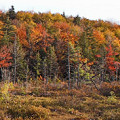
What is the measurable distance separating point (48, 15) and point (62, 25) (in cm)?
1902

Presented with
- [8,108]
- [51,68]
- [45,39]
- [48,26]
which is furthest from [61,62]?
[8,108]

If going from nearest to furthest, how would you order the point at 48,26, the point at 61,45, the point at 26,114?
the point at 26,114 → the point at 61,45 → the point at 48,26

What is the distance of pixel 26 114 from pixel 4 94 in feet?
13.5

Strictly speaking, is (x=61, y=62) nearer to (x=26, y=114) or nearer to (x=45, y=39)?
(x=45, y=39)

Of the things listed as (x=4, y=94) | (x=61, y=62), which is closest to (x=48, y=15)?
(x=61, y=62)

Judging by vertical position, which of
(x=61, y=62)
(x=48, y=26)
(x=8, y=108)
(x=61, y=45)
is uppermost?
(x=48, y=26)

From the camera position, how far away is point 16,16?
65875 millimetres

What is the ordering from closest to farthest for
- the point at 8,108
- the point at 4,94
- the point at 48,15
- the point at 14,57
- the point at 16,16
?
the point at 8,108
the point at 4,94
the point at 14,57
the point at 16,16
the point at 48,15

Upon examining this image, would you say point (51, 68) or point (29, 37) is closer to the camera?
point (51, 68)

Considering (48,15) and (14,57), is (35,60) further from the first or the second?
(48,15)

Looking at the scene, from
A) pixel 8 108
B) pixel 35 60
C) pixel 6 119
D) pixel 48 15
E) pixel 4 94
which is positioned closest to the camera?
pixel 6 119

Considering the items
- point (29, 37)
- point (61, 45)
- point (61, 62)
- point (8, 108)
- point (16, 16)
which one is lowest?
point (8, 108)

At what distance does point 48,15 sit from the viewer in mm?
71188

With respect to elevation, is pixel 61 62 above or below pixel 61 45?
below
